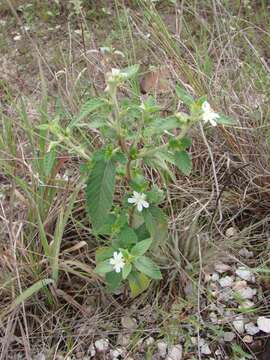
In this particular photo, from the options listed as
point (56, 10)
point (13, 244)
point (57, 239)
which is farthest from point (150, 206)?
point (56, 10)

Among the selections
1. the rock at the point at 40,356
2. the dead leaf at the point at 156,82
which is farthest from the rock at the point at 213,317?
the dead leaf at the point at 156,82

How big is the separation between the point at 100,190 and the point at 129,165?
0.40 feet

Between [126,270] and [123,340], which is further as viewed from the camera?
[123,340]

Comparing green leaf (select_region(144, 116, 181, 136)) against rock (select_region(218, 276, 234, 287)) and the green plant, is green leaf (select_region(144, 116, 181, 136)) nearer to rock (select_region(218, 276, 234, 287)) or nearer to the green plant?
the green plant

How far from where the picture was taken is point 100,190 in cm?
99

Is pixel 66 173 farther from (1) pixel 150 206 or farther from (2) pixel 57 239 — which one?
(1) pixel 150 206

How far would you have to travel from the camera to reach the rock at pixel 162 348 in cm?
120

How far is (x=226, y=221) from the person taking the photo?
143cm

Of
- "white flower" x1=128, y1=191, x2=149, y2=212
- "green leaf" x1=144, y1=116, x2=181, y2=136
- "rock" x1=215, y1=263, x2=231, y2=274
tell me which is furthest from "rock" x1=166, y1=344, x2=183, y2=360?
"green leaf" x1=144, y1=116, x2=181, y2=136

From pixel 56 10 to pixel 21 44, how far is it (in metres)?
0.28

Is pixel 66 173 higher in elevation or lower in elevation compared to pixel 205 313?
higher

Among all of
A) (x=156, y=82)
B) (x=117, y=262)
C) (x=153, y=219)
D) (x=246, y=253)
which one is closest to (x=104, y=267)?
(x=117, y=262)

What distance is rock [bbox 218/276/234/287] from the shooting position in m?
1.32

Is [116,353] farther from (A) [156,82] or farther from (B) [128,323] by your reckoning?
(A) [156,82]
